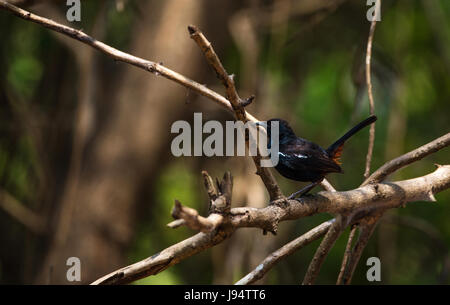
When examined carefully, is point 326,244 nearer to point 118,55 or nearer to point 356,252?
point 356,252

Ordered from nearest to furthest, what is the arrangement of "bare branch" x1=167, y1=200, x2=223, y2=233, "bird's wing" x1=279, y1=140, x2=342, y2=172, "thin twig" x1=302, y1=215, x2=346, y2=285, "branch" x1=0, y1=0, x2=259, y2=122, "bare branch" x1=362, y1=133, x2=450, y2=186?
"bare branch" x1=167, y1=200, x2=223, y2=233 < "thin twig" x1=302, y1=215, x2=346, y2=285 < "branch" x1=0, y1=0, x2=259, y2=122 < "bare branch" x1=362, y1=133, x2=450, y2=186 < "bird's wing" x1=279, y1=140, x2=342, y2=172

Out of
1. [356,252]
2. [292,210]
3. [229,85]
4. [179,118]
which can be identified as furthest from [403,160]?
[179,118]

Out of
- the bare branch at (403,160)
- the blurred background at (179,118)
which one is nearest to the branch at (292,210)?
the bare branch at (403,160)

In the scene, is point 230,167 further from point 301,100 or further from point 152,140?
point 301,100

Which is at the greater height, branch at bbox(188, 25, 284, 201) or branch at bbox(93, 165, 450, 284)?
branch at bbox(188, 25, 284, 201)

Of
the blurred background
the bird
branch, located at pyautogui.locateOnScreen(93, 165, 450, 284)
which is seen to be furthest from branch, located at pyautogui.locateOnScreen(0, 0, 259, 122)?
the blurred background

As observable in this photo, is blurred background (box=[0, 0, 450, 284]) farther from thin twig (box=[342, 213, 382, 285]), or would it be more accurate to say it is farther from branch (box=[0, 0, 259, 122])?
branch (box=[0, 0, 259, 122])

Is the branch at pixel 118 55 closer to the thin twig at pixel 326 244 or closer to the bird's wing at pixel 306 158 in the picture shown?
the thin twig at pixel 326 244
